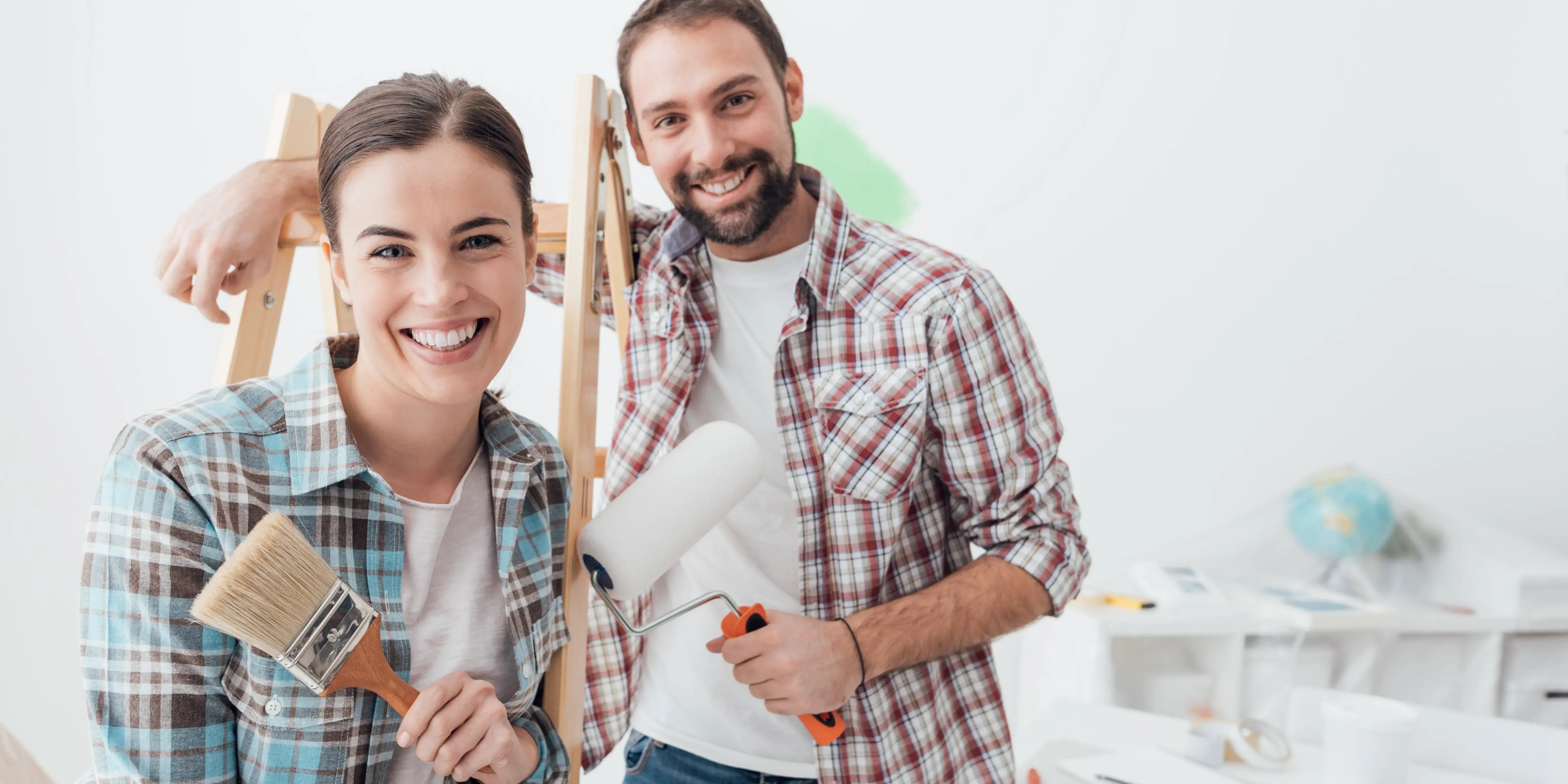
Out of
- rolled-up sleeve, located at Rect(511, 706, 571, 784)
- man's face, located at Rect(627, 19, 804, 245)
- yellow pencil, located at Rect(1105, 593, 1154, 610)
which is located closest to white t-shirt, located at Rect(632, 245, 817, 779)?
man's face, located at Rect(627, 19, 804, 245)

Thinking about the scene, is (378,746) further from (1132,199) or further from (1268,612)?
(1132,199)

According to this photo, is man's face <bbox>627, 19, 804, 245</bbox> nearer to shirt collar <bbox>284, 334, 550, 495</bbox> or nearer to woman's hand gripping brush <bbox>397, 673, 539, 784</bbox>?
shirt collar <bbox>284, 334, 550, 495</bbox>

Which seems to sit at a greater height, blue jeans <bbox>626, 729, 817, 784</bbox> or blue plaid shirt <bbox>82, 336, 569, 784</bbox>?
blue plaid shirt <bbox>82, 336, 569, 784</bbox>

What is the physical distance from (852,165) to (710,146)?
1.59m

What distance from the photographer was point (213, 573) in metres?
0.83

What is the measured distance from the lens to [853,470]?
4.35 feet

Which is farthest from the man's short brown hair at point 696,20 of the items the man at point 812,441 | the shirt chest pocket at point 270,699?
the shirt chest pocket at point 270,699

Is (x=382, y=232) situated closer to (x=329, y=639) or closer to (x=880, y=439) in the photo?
(x=329, y=639)

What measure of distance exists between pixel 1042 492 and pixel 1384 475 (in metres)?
2.18

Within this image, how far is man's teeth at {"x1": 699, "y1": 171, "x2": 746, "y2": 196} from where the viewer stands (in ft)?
4.52

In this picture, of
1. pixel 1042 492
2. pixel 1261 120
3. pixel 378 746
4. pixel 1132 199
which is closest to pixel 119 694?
pixel 378 746

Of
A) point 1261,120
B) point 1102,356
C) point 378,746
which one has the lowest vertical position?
point 378,746

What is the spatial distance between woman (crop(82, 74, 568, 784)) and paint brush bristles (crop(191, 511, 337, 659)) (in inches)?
2.7

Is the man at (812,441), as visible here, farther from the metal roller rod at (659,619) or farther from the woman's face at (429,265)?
the woman's face at (429,265)
